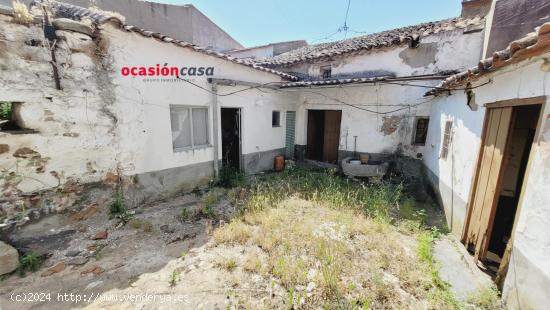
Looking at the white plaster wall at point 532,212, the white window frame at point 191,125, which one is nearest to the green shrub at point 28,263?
the white window frame at point 191,125

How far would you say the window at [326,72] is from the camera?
31.6 ft

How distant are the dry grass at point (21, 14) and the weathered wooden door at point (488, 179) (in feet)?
26.5

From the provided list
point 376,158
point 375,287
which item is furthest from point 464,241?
point 376,158

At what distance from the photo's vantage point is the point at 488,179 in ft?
11.9

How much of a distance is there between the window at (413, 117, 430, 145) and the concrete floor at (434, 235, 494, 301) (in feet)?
15.0

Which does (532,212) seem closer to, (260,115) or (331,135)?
(260,115)

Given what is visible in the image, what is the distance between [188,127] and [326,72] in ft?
21.3

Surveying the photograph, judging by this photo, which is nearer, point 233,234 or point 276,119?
point 233,234

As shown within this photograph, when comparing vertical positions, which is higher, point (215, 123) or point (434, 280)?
point (215, 123)

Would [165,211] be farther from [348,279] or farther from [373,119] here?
[373,119]

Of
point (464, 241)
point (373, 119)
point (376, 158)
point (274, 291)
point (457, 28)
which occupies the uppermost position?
point (457, 28)

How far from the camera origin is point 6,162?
12.9 feet

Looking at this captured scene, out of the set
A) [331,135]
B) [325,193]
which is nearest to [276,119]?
[331,135]

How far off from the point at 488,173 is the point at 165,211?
6697 mm
